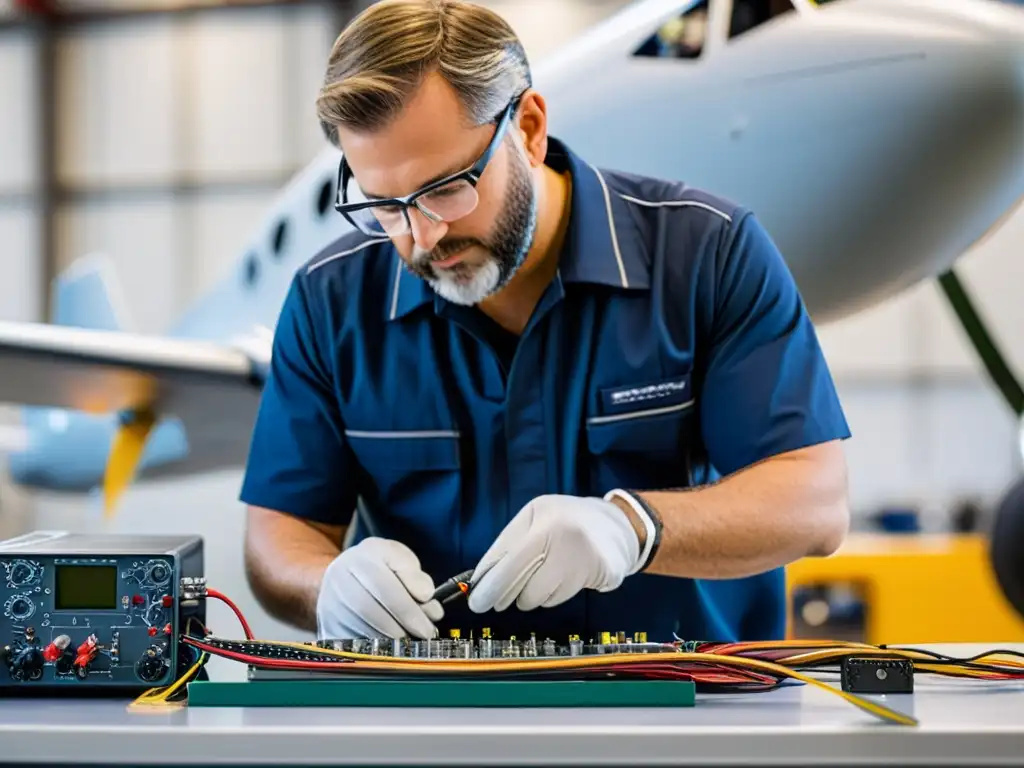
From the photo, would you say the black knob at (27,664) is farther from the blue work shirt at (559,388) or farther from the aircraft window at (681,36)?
the aircraft window at (681,36)

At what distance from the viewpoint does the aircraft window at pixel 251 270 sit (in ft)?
13.2

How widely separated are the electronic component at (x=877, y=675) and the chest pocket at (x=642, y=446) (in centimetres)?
52

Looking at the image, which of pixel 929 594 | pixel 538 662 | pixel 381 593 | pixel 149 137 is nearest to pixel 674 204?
pixel 381 593

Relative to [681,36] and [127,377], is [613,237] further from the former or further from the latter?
[127,377]

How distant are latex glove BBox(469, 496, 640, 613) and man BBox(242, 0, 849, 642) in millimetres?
66

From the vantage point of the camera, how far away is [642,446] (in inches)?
56.7

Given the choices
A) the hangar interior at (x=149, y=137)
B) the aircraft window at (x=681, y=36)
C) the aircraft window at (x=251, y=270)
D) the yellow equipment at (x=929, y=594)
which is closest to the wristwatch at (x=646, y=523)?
the aircraft window at (x=681, y=36)

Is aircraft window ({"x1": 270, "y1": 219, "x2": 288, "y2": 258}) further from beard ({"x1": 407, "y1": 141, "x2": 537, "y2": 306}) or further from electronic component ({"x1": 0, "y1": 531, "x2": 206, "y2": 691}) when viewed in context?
electronic component ({"x1": 0, "y1": 531, "x2": 206, "y2": 691})

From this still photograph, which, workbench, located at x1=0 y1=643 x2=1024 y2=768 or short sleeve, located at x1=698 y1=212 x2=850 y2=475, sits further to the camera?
short sleeve, located at x1=698 y1=212 x2=850 y2=475

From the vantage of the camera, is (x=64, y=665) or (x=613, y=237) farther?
(x=613, y=237)

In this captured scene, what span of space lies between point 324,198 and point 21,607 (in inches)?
103

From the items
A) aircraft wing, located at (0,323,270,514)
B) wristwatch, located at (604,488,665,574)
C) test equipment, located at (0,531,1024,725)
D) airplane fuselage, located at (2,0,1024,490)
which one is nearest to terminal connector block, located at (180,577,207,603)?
test equipment, located at (0,531,1024,725)

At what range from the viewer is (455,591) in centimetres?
113

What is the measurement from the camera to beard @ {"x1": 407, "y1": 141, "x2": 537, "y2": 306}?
1.33m
